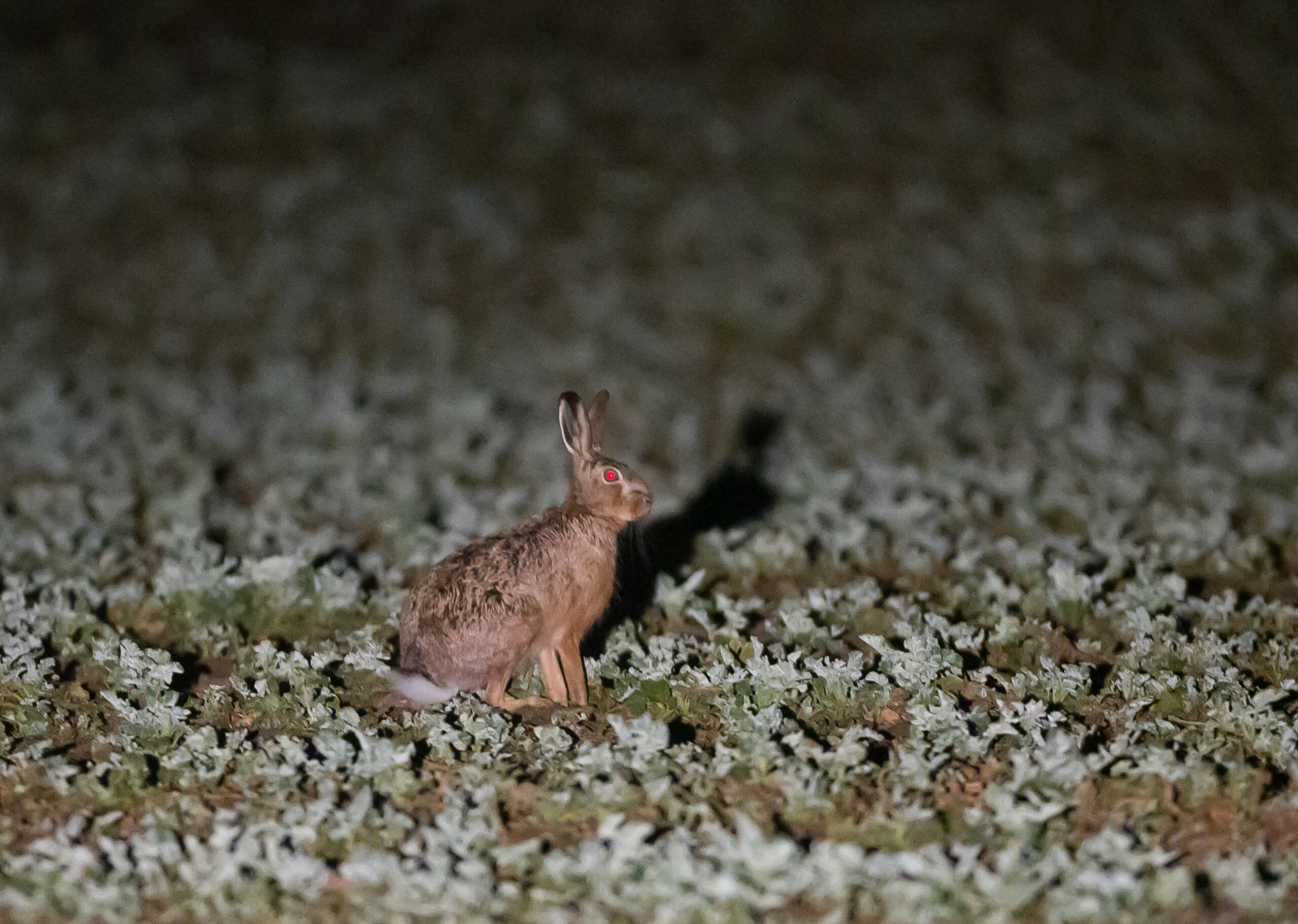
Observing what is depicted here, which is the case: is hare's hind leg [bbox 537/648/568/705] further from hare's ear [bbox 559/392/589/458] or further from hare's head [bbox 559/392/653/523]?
hare's ear [bbox 559/392/589/458]

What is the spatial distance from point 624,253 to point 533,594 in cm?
837

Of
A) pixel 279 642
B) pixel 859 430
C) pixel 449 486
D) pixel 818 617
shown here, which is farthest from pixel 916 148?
pixel 279 642

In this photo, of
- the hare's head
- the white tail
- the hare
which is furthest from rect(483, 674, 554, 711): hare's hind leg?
the hare's head

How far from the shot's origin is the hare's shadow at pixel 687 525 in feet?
18.5

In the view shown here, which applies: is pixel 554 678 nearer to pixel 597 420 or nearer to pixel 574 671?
pixel 574 671

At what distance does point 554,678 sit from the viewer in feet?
16.2

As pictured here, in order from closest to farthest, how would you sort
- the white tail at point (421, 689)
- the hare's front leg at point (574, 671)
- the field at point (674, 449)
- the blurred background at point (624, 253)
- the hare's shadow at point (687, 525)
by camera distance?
the field at point (674, 449) → the white tail at point (421, 689) → the hare's front leg at point (574, 671) → the hare's shadow at point (687, 525) → the blurred background at point (624, 253)

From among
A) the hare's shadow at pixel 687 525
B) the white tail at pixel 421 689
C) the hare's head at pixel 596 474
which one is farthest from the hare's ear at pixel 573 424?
the white tail at pixel 421 689

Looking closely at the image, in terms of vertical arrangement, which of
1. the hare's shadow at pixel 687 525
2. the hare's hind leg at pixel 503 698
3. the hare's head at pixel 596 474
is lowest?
the hare's hind leg at pixel 503 698

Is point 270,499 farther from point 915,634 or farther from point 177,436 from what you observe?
point 915,634

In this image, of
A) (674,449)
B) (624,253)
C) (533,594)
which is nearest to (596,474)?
(533,594)

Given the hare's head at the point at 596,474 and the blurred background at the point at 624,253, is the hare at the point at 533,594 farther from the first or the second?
the blurred background at the point at 624,253

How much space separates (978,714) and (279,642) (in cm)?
282

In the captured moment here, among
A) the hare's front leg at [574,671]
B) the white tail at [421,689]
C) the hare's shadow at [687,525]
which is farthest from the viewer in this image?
the hare's shadow at [687,525]
